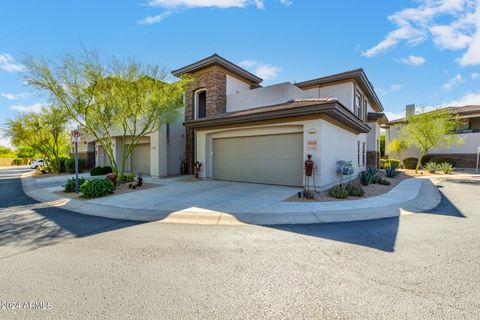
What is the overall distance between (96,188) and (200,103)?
10.2m

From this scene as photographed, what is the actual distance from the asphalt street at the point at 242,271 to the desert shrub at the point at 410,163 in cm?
2361

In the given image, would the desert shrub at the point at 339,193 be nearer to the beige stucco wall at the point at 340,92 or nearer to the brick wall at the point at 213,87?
the beige stucco wall at the point at 340,92

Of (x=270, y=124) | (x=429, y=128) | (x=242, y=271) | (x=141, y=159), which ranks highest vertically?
(x=429, y=128)

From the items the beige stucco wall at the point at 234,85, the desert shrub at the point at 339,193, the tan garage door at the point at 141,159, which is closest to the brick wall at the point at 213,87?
the beige stucco wall at the point at 234,85

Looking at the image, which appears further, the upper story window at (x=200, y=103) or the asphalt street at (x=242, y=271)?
the upper story window at (x=200, y=103)

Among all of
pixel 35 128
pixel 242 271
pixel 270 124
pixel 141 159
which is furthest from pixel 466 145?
pixel 35 128

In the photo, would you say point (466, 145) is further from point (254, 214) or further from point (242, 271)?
point (242, 271)


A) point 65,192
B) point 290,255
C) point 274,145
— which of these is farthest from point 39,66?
point 290,255

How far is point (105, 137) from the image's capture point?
12.8 m

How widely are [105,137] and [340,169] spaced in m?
13.1

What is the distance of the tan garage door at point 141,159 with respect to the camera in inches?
675

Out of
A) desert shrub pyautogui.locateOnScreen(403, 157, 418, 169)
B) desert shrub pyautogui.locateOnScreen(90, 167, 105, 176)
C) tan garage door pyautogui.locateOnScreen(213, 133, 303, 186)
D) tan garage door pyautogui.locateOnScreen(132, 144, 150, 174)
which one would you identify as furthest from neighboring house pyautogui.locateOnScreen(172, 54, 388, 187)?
desert shrub pyautogui.locateOnScreen(403, 157, 418, 169)

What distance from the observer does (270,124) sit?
1102cm

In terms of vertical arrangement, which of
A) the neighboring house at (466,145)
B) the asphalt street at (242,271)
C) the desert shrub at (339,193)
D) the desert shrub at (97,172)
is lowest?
the asphalt street at (242,271)
